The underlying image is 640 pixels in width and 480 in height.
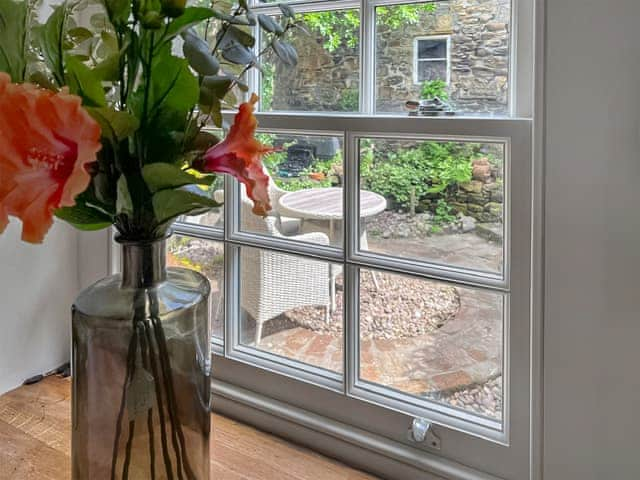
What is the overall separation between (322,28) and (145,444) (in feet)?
2.45

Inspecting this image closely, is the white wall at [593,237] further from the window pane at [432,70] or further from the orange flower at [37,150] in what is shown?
the orange flower at [37,150]

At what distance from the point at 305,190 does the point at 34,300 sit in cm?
67

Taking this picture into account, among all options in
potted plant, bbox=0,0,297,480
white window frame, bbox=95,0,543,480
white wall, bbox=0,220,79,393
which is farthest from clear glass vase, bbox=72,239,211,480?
white wall, bbox=0,220,79,393

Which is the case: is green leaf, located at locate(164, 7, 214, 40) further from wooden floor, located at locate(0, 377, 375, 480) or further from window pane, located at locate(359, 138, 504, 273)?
wooden floor, located at locate(0, 377, 375, 480)

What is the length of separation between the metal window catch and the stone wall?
0.50 m

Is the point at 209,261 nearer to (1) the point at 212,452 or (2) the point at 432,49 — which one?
(1) the point at 212,452

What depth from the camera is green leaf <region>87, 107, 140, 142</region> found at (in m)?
0.58

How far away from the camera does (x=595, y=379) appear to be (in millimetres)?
759

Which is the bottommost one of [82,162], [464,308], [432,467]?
[432,467]

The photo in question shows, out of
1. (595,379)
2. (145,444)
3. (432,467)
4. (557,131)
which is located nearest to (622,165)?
(557,131)

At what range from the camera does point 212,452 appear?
3.41 feet

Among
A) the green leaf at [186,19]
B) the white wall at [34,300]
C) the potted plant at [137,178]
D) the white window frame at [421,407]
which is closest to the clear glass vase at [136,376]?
the potted plant at [137,178]

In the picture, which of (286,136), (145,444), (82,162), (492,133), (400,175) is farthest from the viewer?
(286,136)

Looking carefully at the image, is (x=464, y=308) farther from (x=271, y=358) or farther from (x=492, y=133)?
(x=271, y=358)
